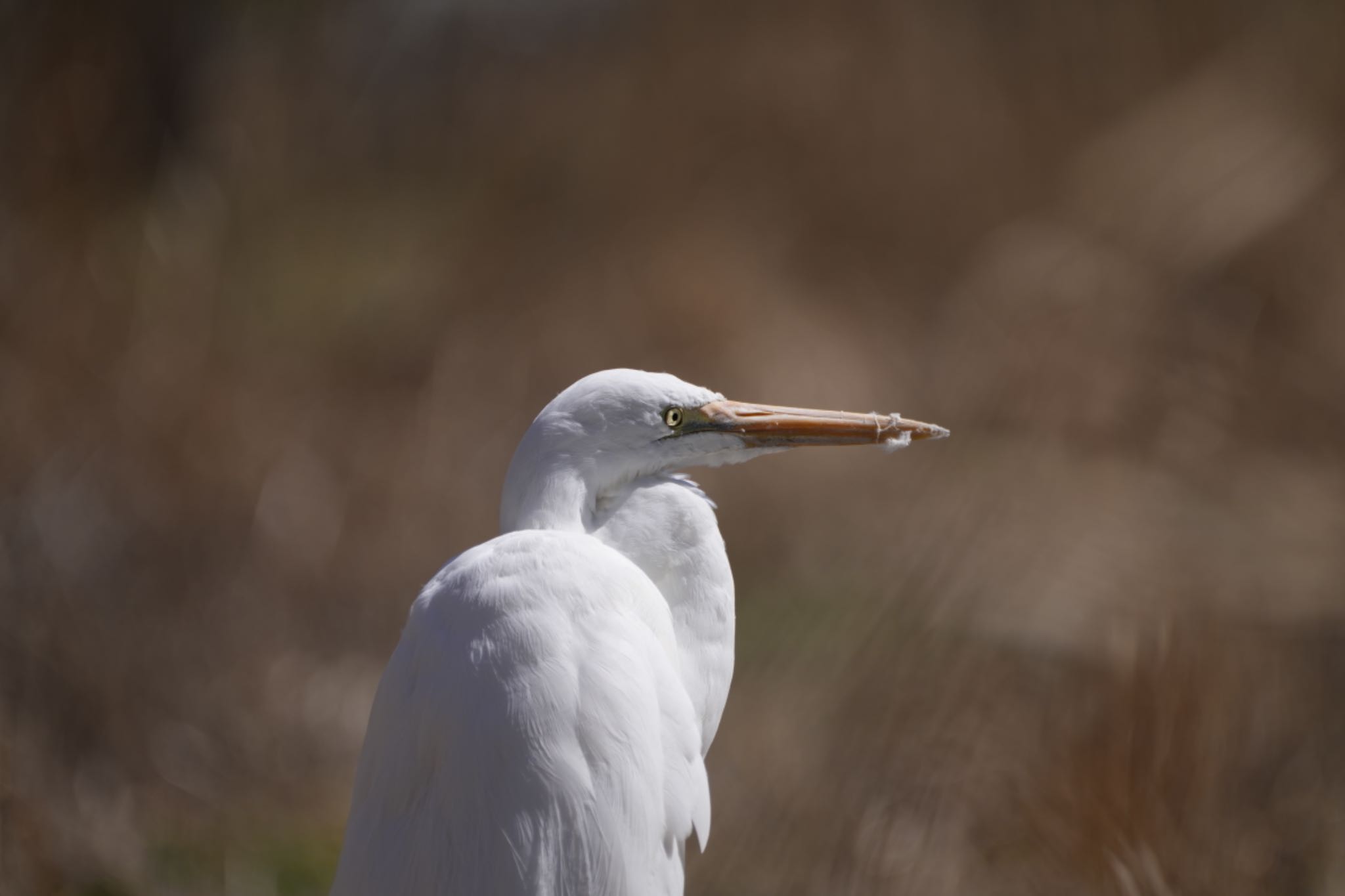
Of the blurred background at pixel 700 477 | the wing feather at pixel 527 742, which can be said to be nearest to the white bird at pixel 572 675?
the wing feather at pixel 527 742

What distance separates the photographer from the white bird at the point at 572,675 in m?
0.83

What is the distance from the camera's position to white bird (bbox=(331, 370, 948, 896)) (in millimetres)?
835

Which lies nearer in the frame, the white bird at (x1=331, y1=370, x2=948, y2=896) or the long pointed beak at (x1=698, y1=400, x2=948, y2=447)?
the white bird at (x1=331, y1=370, x2=948, y2=896)

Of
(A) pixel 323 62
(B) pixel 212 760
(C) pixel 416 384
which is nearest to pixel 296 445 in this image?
(C) pixel 416 384

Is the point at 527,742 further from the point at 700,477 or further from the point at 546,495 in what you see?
the point at 700,477

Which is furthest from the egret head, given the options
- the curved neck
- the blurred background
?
the blurred background

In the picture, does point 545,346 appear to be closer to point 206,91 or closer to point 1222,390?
point 206,91

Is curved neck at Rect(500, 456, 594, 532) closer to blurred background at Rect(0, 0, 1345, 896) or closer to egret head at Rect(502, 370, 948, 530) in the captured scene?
egret head at Rect(502, 370, 948, 530)

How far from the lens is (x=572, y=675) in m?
0.87

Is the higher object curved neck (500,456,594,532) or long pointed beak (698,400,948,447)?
long pointed beak (698,400,948,447)

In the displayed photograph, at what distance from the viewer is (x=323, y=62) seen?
3.09 meters

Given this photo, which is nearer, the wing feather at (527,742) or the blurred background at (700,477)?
the wing feather at (527,742)

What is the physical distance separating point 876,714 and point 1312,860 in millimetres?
792

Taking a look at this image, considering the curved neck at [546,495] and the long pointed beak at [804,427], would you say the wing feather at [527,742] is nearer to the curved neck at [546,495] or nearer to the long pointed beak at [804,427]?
the curved neck at [546,495]
